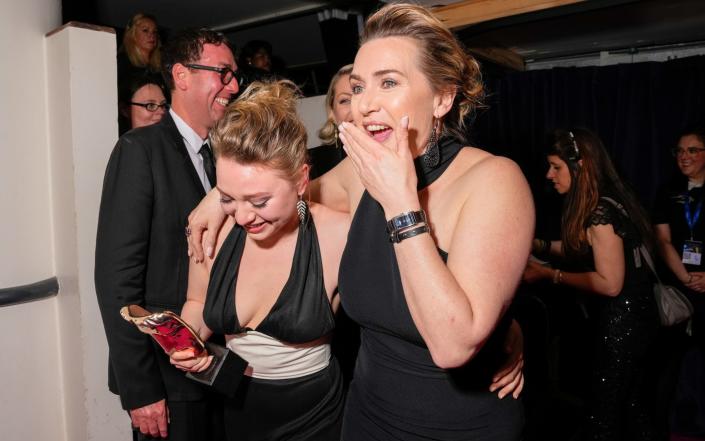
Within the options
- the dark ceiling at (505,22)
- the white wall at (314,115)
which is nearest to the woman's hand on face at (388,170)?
the dark ceiling at (505,22)

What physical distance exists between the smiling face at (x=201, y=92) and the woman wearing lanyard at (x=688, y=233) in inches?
115

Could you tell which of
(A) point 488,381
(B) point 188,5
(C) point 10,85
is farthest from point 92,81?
(B) point 188,5

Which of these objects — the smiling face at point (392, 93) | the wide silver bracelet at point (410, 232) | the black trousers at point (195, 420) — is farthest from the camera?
the black trousers at point (195, 420)

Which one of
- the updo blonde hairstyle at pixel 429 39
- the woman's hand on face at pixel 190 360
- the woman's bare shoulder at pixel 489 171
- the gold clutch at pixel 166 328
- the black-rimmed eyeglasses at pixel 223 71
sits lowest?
the woman's hand on face at pixel 190 360

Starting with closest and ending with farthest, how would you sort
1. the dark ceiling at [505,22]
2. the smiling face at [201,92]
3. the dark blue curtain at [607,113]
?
the smiling face at [201,92] → the dark ceiling at [505,22] → the dark blue curtain at [607,113]

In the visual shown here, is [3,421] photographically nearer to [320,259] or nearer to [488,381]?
[320,259]

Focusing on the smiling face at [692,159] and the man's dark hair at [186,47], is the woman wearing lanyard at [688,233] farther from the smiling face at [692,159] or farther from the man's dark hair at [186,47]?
the man's dark hair at [186,47]

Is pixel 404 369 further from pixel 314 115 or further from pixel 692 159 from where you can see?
pixel 692 159

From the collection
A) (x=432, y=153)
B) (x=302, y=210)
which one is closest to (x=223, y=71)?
(x=302, y=210)

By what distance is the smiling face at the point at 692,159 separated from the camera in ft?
11.9

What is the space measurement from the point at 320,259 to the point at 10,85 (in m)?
1.52

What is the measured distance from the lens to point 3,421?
2133 mm

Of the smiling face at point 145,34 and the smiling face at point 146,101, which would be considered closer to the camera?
the smiling face at point 146,101

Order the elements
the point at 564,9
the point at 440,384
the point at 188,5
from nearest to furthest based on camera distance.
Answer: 1. the point at 440,384
2. the point at 564,9
3. the point at 188,5
